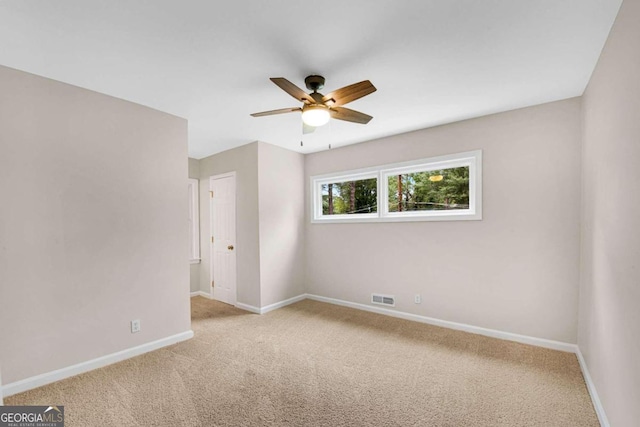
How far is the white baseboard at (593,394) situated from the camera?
1813mm

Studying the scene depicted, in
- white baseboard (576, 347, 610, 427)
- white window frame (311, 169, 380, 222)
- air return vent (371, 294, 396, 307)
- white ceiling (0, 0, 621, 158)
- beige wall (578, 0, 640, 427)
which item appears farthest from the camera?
white window frame (311, 169, 380, 222)

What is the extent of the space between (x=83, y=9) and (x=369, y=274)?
12.8 ft

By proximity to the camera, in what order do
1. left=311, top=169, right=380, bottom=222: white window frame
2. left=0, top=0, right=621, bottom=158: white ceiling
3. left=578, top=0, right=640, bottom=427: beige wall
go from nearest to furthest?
A: left=578, top=0, right=640, bottom=427: beige wall < left=0, top=0, right=621, bottom=158: white ceiling < left=311, top=169, right=380, bottom=222: white window frame

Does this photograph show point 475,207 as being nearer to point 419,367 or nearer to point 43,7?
point 419,367

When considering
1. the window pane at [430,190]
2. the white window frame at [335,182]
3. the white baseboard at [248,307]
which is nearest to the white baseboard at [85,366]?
the white baseboard at [248,307]

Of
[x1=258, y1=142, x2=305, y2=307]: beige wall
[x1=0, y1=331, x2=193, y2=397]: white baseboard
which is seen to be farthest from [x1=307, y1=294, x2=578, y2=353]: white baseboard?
[x1=0, y1=331, x2=193, y2=397]: white baseboard

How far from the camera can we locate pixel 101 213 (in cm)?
264

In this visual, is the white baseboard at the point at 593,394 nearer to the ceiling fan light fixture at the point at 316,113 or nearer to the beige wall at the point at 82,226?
the ceiling fan light fixture at the point at 316,113

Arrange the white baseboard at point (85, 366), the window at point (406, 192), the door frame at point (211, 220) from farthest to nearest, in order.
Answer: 1. the door frame at point (211, 220)
2. the window at point (406, 192)
3. the white baseboard at point (85, 366)

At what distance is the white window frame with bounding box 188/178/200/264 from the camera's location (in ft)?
16.8

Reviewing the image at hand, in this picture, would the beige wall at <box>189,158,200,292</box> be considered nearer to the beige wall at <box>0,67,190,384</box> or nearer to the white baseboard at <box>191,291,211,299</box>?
the white baseboard at <box>191,291,211,299</box>

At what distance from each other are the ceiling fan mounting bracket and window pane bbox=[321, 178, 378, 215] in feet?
7.11

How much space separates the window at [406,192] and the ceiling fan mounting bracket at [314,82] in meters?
1.95

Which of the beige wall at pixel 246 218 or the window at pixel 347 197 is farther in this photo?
the window at pixel 347 197
